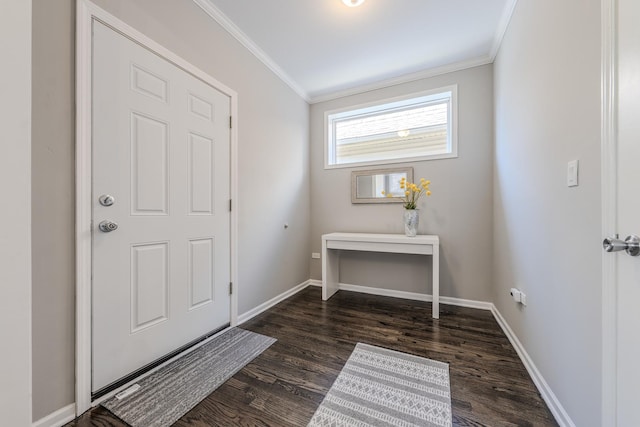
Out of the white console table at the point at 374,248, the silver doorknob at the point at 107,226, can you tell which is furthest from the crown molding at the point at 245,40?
the white console table at the point at 374,248

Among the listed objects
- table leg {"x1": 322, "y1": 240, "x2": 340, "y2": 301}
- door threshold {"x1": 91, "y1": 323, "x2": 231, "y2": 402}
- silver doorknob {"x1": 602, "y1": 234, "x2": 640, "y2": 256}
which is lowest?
door threshold {"x1": 91, "y1": 323, "x2": 231, "y2": 402}

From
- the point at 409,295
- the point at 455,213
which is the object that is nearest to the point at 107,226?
the point at 409,295

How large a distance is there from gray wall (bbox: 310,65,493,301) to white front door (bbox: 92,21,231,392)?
69.5 inches

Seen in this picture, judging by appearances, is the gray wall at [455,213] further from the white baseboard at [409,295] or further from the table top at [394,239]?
the table top at [394,239]

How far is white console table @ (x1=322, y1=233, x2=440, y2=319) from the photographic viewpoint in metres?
2.31

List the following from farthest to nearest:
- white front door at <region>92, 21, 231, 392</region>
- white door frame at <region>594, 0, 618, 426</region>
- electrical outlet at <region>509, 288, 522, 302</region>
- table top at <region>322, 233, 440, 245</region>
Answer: table top at <region>322, 233, 440, 245</region>, electrical outlet at <region>509, 288, 522, 302</region>, white front door at <region>92, 21, 231, 392</region>, white door frame at <region>594, 0, 618, 426</region>

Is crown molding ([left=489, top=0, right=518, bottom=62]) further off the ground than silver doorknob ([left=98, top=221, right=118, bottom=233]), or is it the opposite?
crown molding ([left=489, top=0, right=518, bottom=62])

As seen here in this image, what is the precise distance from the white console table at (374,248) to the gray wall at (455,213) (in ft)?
0.91

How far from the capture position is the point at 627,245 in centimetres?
73

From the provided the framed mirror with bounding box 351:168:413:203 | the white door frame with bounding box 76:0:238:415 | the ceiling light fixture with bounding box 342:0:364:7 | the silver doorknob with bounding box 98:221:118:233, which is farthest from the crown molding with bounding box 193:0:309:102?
the silver doorknob with bounding box 98:221:118:233

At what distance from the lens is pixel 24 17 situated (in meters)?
0.81

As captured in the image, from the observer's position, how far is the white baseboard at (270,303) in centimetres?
224

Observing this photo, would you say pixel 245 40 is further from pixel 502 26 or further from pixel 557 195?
pixel 557 195

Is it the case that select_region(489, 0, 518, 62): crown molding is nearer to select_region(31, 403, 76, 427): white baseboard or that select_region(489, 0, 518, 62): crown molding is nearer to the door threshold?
the door threshold
